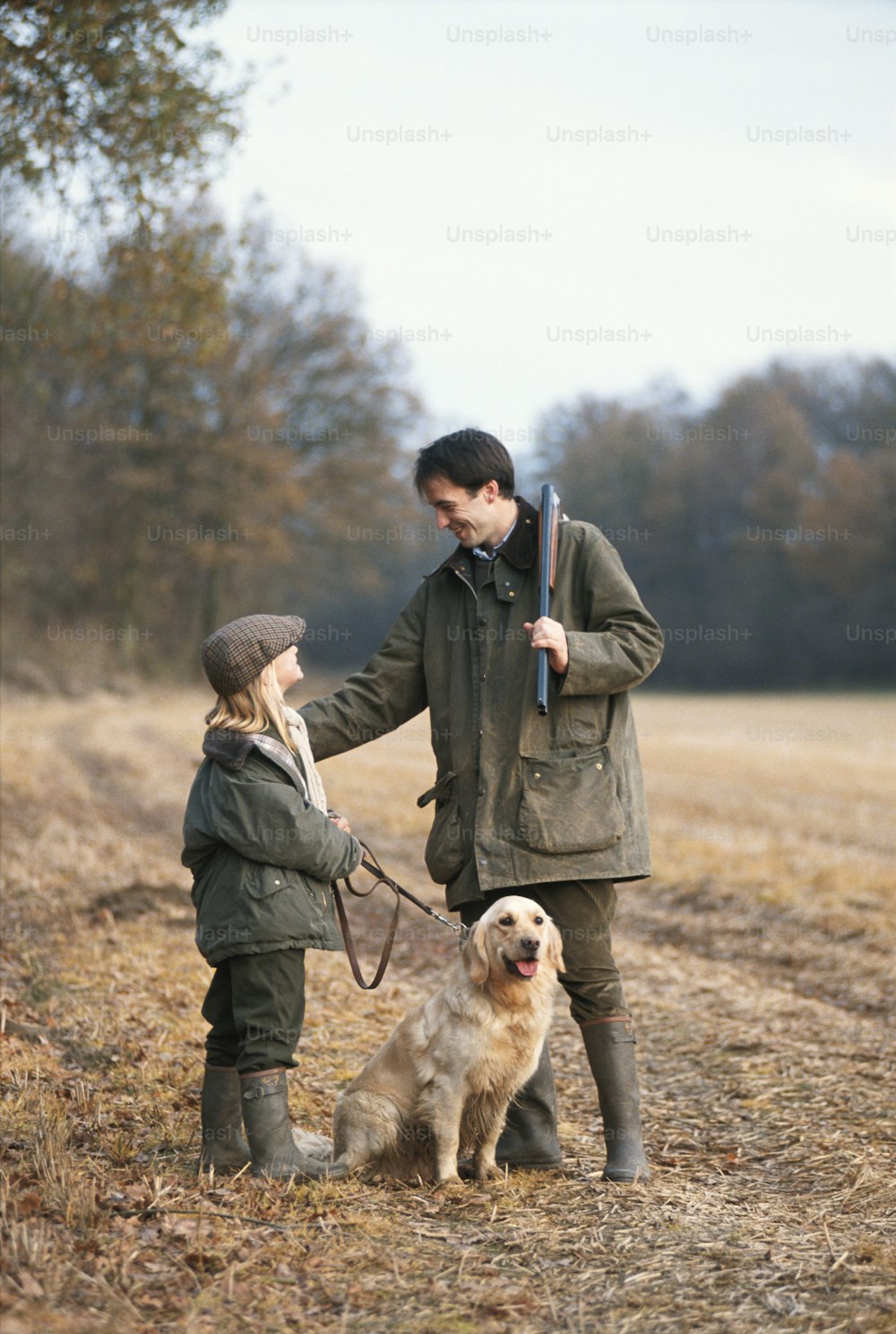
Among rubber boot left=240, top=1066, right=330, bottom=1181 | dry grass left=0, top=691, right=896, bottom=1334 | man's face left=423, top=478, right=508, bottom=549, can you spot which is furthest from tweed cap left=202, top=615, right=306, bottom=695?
dry grass left=0, top=691, right=896, bottom=1334

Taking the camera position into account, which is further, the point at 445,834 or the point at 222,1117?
the point at 445,834

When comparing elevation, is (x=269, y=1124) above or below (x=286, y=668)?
below

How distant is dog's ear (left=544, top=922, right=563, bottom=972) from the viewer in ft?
15.2

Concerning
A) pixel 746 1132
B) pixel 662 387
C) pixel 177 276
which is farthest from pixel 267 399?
pixel 746 1132

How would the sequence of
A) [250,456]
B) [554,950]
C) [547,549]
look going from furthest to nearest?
[250,456] < [547,549] < [554,950]

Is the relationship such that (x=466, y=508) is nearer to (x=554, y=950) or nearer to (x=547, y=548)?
(x=547, y=548)

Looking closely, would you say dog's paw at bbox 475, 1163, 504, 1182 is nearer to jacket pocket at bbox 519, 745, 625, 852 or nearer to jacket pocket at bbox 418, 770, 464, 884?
jacket pocket at bbox 418, 770, 464, 884

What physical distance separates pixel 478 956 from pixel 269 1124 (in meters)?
0.91

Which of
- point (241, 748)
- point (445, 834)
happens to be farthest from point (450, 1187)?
point (241, 748)

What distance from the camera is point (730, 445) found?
55.2 meters

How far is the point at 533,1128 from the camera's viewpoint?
16.5 ft

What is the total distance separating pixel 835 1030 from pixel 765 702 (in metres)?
36.7

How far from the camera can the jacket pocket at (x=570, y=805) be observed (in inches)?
185

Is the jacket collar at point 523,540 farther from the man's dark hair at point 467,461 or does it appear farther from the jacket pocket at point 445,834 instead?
the jacket pocket at point 445,834
